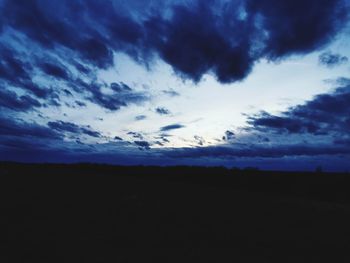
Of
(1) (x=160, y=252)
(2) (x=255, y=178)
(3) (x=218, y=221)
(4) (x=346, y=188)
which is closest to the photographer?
(1) (x=160, y=252)

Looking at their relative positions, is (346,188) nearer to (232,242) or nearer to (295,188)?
(295,188)

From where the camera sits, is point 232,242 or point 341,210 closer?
point 232,242

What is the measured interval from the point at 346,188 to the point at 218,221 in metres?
26.3

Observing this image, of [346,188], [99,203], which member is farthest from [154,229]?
[346,188]

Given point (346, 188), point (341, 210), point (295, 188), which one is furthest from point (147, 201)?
point (346, 188)

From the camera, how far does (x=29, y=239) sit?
14078mm

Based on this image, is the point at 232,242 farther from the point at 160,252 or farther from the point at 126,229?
the point at 126,229

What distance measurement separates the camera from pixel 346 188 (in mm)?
37312

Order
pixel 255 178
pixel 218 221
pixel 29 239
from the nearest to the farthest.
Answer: pixel 29 239, pixel 218 221, pixel 255 178

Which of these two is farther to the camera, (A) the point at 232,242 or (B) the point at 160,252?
(A) the point at 232,242

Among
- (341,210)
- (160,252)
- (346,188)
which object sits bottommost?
(160,252)

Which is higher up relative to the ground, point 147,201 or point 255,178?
point 255,178

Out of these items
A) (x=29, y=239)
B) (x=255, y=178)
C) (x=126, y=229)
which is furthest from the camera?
(x=255, y=178)

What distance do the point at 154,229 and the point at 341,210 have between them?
15.6 metres
